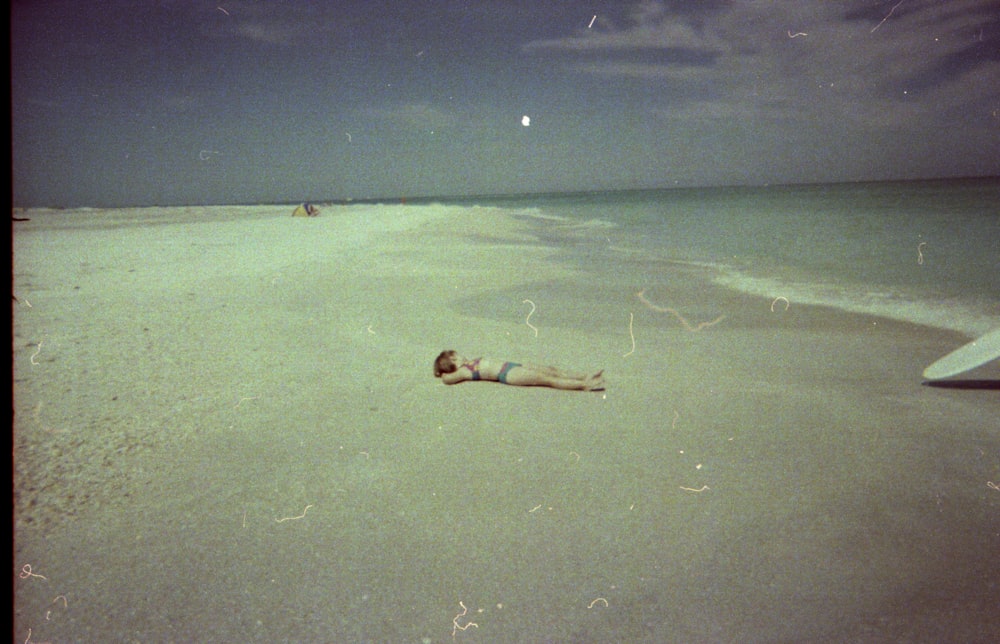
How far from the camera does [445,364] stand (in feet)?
14.6

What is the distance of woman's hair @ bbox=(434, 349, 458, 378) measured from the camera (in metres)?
4.44

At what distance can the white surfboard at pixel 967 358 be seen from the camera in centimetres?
423

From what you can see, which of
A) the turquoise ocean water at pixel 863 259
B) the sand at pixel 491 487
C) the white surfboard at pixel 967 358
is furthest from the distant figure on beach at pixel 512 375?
the turquoise ocean water at pixel 863 259

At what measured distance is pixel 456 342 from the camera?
5488 millimetres

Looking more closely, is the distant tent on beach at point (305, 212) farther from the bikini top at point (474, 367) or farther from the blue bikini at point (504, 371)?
the blue bikini at point (504, 371)

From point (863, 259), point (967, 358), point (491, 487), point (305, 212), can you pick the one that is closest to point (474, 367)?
point (491, 487)

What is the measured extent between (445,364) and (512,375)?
0.59 meters

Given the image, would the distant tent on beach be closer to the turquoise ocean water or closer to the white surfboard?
the turquoise ocean water

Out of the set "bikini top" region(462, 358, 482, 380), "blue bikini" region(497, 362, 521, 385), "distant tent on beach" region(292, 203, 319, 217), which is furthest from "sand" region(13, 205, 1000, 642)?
"distant tent on beach" region(292, 203, 319, 217)

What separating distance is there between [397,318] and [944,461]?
5.21 metres

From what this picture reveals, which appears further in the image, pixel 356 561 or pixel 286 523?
pixel 286 523

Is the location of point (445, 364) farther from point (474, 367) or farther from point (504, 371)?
point (504, 371)

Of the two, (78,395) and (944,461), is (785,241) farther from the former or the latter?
(78,395)

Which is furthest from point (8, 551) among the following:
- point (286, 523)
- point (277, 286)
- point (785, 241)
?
point (785, 241)
